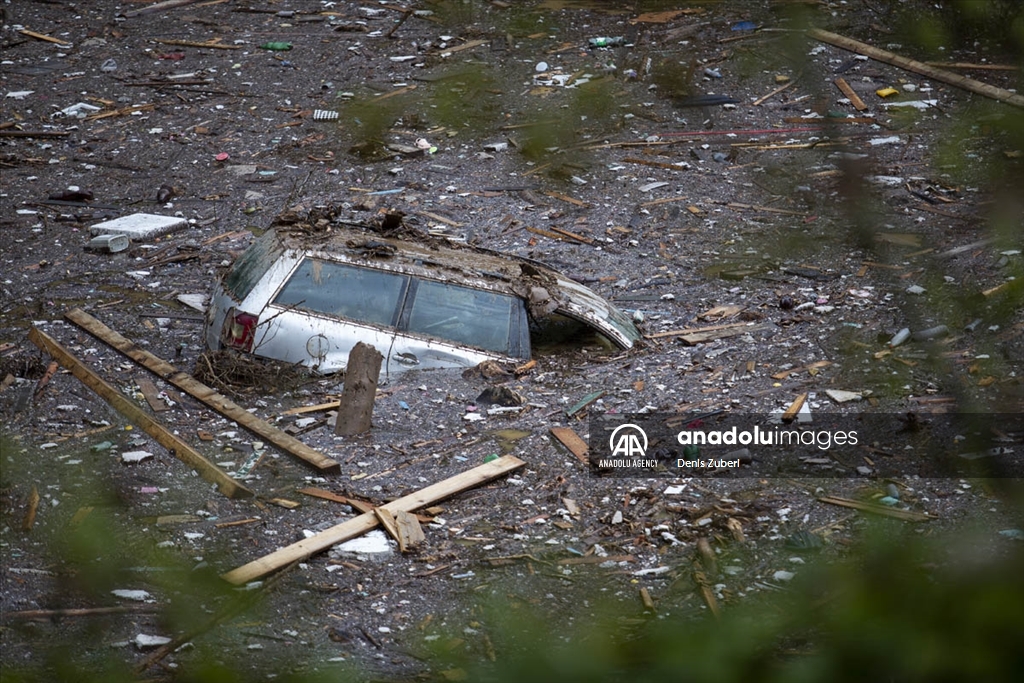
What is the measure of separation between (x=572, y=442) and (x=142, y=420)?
3.30 metres

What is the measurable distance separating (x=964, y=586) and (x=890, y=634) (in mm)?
96

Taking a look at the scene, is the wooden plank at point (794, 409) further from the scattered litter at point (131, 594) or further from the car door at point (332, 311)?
the scattered litter at point (131, 594)

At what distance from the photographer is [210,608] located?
1.42 metres

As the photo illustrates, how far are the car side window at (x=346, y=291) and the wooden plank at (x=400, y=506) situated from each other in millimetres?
1550

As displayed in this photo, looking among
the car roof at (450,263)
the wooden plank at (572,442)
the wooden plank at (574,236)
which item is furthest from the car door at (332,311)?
the wooden plank at (574,236)

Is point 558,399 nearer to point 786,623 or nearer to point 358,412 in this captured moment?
point 358,412

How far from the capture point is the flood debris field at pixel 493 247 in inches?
57.9

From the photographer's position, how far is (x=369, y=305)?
8031mm

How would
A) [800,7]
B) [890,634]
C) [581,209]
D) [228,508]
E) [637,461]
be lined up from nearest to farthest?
[890,634] → [800,7] → [228,508] → [637,461] → [581,209]

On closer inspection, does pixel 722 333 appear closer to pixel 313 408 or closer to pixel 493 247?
pixel 493 247

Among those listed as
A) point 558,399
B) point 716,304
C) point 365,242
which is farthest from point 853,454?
point 365,242

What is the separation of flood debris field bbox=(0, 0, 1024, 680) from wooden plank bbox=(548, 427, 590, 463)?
0.04 metres

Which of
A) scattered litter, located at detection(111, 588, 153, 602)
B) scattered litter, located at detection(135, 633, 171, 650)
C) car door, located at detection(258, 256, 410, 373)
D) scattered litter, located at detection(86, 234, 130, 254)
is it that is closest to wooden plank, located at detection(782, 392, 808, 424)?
car door, located at detection(258, 256, 410, 373)

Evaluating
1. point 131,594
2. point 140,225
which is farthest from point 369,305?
point 131,594
